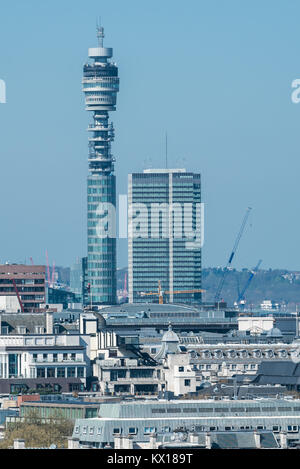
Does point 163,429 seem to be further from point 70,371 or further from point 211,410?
point 70,371

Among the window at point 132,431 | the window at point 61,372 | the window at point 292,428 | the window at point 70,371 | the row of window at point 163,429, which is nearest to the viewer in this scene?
the row of window at point 163,429

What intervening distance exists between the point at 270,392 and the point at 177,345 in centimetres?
3614

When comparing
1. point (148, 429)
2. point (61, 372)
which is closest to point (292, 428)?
point (148, 429)

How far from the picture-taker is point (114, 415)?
71.1 meters

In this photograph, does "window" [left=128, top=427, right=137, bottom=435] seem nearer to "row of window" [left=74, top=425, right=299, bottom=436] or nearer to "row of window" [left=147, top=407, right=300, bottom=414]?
"row of window" [left=74, top=425, right=299, bottom=436]

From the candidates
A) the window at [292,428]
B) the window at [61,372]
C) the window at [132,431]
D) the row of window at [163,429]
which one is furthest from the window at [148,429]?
the window at [61,372]

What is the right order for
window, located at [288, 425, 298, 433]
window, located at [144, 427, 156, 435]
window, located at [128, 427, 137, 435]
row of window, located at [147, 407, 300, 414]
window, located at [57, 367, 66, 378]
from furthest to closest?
window, located at [57, 367, 66, 378] < row of window, located at [147, 407, 300, 414] < window, located at [288, 425, 298, 433] < window, located at [144, 427, 156, 435] < window, located at [128, 427, 137, 435]

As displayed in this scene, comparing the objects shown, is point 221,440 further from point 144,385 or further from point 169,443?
point 144,385

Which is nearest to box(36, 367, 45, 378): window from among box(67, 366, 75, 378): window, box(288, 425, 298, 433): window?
box(67, 366, 75, 378): window

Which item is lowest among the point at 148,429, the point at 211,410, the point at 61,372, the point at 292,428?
the point at 61,372

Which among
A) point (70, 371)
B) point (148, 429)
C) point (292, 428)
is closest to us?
point (148, 429)

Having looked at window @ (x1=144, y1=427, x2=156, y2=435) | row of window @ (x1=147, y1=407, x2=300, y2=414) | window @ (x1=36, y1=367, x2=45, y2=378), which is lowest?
window @ (x1=36, y1=367, x2=45, y2=378)

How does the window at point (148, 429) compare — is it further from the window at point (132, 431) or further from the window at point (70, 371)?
the window at point (70, 371)
